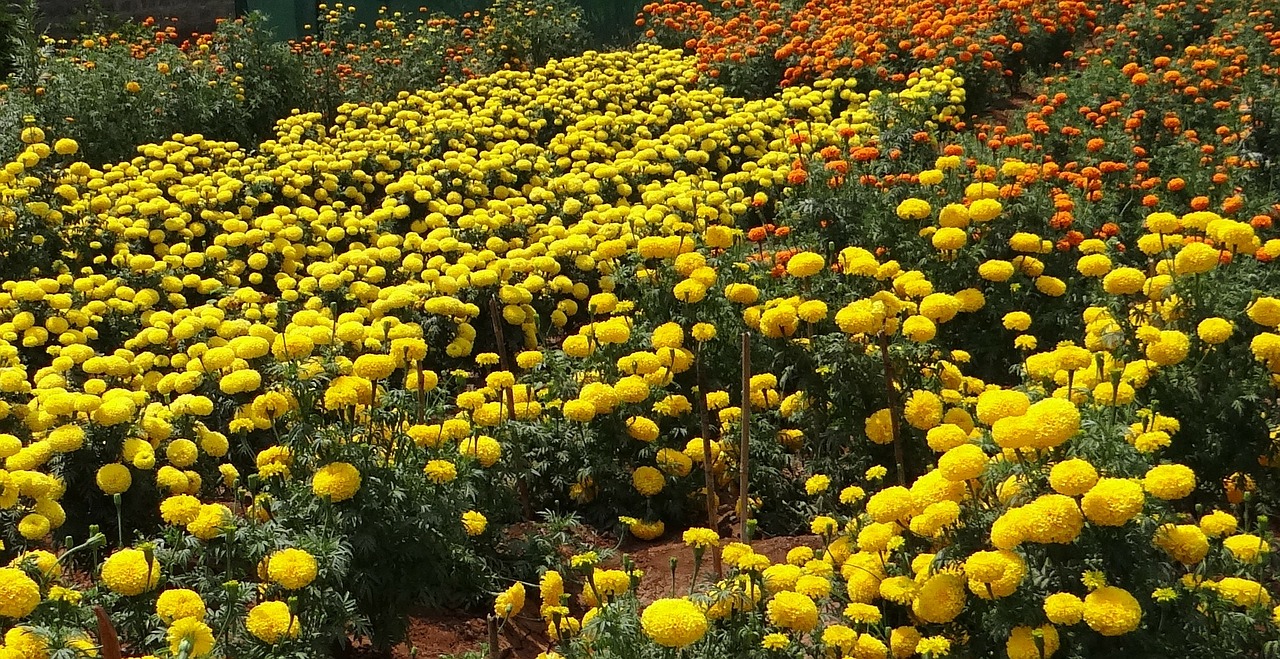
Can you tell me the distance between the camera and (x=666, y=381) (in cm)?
472

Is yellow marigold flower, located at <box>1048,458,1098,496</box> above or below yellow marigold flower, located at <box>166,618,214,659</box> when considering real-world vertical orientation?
above

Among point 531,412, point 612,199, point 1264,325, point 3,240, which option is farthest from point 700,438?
point 3,240

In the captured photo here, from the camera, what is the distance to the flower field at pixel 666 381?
298 cm

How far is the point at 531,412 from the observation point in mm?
4609

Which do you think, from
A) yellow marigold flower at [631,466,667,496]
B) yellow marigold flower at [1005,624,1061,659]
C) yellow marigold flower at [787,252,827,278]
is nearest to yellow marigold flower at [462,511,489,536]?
yellow marigold flower at [631,466,667,496]

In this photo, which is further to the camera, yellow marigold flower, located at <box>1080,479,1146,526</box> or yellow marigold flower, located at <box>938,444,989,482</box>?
yellow marigold flower, located at <box>938,444,989,482</box>

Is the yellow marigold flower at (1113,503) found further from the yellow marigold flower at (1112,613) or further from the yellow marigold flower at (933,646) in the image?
the yellow marigold flower at (933,646)

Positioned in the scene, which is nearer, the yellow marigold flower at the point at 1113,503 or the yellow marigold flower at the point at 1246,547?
the yellow marigold flower at the point at 1113,503

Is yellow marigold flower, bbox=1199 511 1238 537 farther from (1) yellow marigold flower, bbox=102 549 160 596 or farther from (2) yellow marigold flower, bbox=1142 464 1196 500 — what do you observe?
(1) yellow marigold flower, bbox=102 549 160 596

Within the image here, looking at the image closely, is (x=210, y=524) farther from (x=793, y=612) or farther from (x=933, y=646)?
(x=933, y=646)

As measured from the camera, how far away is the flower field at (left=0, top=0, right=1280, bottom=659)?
2.98 metres

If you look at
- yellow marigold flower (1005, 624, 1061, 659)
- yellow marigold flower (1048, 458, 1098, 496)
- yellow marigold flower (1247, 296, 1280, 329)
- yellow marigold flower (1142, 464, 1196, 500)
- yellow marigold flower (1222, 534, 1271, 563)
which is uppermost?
yellow marigold flower (1048, 458, 1098, 496)

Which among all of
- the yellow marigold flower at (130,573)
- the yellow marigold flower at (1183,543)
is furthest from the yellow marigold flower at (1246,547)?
the yellow marigold flower at (130,573)

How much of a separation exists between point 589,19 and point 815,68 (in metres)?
5.32
